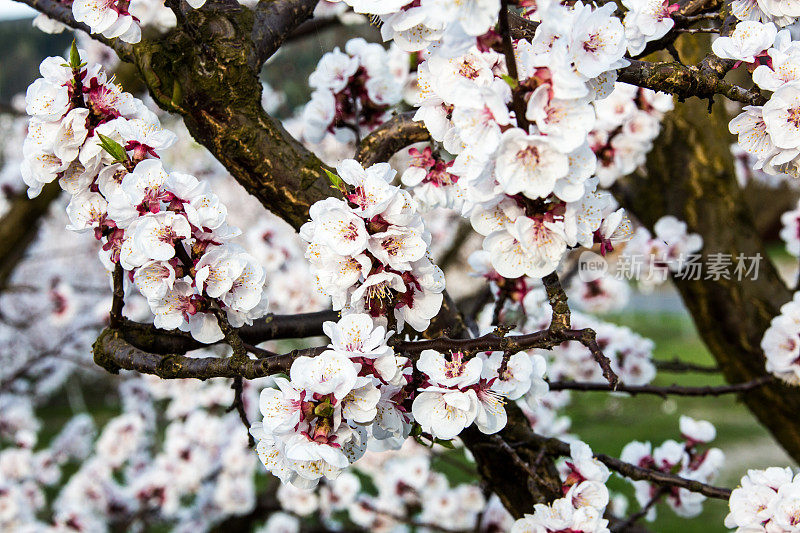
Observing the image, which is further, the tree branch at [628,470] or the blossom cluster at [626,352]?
the blossom cluster at [626,352]

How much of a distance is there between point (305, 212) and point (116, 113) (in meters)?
0.41

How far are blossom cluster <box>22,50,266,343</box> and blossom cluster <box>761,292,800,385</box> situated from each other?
1483 mm

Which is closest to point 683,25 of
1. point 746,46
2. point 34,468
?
point 746,46

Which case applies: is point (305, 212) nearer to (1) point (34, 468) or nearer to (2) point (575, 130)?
(2) point (575, 130)

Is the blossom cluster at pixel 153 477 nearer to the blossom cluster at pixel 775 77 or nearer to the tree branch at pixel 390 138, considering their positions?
the tree branch at pixel 390 138

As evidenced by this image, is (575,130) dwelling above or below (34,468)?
above

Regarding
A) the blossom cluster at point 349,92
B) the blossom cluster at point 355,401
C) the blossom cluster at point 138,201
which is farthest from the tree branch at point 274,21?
the blossom cluster at point 355,401

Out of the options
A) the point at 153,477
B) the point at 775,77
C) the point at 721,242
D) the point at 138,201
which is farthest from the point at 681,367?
the point at 153,477

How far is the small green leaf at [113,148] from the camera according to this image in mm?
1215

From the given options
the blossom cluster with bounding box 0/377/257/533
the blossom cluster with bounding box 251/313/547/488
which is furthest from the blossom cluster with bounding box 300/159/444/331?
the blossom cluster with bounding box 0/377/257/533

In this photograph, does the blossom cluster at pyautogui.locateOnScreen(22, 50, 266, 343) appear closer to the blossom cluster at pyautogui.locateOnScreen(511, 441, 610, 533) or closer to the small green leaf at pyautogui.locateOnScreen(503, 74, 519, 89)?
the small green leaf at pyautogui.locateOnScreen(503, 74, 519, 89)

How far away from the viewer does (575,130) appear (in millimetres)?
906

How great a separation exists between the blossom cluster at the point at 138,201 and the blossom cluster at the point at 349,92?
2.01 ft

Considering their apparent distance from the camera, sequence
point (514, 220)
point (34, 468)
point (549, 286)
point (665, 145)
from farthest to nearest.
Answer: point (34, 468)
point (665, 145)
point (549, 286)
point (514, 220)
